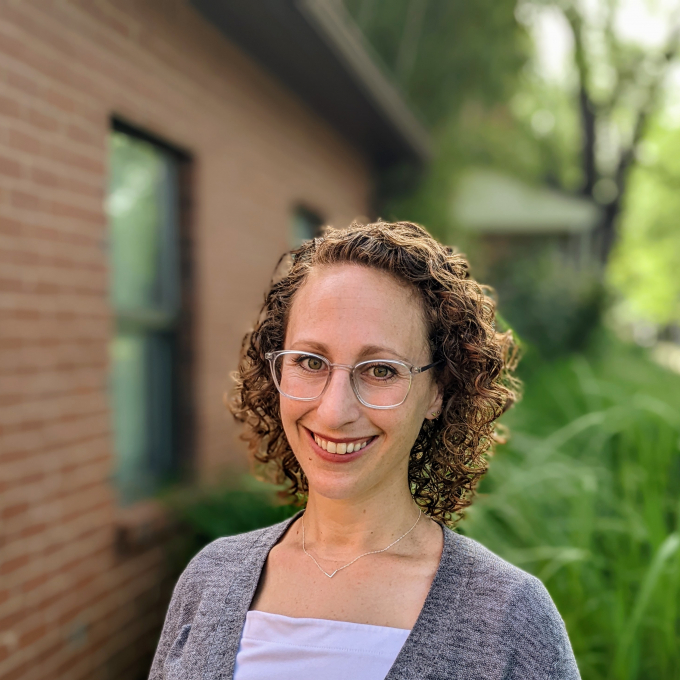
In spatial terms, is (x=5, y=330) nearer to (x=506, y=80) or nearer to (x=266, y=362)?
(x=266, y=362)

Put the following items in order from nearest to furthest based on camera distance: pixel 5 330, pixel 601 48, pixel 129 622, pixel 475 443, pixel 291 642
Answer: pixel 291 642
pixel 475 443
pixel 5 330
pixel 129 622
pixel 601 48

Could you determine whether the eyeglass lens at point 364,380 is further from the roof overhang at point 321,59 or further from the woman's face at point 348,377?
the roof overhang at point 321,59

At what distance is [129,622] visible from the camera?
347 cm

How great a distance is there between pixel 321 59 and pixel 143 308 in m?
2.44

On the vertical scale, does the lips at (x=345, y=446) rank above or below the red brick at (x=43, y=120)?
below

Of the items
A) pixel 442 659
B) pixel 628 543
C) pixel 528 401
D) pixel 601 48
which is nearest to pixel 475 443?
pixel 442 659

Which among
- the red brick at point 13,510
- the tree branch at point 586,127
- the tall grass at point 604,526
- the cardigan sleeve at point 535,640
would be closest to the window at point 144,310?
the red brick at point 13,510

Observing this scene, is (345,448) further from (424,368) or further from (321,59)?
(321,59)

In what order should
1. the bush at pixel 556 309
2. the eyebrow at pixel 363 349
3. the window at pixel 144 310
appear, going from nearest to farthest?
the eyebrow at pixel 363 349
the window at pixel 144 310
the bush at pixel 556 309

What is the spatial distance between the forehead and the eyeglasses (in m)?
0.03

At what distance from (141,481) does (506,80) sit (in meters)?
7.34

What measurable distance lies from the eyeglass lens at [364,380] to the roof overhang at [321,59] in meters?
3.44

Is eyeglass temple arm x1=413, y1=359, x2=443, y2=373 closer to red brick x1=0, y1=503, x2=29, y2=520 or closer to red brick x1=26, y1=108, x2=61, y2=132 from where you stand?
red brick x1=0, y1=503, x2=29, y2=520

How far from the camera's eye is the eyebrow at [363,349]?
1.36 meters
